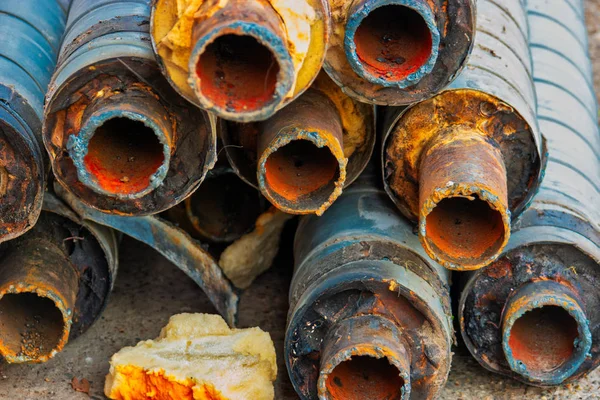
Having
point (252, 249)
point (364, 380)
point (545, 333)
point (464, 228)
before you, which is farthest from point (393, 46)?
point (252, 249)

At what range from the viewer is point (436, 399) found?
3586 millimetres

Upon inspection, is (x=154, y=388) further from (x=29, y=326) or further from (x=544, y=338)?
(x=544, y=338)

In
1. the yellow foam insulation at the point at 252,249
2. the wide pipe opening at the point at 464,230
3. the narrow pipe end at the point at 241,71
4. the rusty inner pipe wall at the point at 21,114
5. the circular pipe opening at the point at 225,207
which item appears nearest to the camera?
the narrow pipe end at the point at 241,71

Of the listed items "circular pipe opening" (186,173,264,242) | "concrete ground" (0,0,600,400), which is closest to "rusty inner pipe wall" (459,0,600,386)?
"concrete ground" (0,0,600,400)

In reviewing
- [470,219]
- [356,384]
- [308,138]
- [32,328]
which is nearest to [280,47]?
[308,138]

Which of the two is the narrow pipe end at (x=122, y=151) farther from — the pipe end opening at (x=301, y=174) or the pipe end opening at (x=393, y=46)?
the pipe end opening at (x=393, y=46)

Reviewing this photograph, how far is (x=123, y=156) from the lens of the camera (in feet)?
10.1

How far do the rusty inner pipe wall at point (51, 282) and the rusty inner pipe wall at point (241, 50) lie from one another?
1.06 meters

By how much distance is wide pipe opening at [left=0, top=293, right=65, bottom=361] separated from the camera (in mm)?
3418

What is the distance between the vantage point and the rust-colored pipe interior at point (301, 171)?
3.12 meters

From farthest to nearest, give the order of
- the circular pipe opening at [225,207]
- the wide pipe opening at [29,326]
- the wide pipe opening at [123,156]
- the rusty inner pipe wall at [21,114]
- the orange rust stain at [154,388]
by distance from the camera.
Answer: the circular pipe opening at [225,207] → the wide pipe opening at [29,326] → the orange rust stain at [154,388] → the rusty inner pipe wall at [21,114] → the wide pipe opening at [123,156]

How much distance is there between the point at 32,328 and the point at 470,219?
1.79 metres

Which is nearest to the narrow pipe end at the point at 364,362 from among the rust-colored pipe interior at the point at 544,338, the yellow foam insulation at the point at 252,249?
the rust-colored pipe interior at the point at 544,338

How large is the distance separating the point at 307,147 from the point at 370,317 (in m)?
0.67
